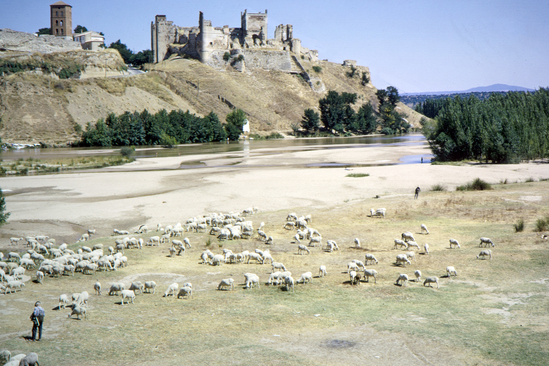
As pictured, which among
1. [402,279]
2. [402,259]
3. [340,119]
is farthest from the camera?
[340,119]

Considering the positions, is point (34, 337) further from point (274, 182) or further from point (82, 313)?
point (274, 182)

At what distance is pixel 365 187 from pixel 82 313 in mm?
31668

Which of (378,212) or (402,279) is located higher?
(378,212)

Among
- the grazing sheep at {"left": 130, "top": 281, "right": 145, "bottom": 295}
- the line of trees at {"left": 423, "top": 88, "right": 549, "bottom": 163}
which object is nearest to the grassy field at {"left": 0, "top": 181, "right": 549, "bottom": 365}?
the grazing sheep at {"left": 130, "top": 281, "right": 145, "bottom": 295}

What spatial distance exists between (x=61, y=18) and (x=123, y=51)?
22.5 metres

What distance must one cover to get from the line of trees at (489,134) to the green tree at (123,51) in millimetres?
129484

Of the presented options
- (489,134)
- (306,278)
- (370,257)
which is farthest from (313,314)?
(489,134)

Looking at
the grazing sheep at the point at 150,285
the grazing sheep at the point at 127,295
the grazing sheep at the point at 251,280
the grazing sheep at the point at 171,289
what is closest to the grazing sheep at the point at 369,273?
the grazing sheep at the point at 251,280

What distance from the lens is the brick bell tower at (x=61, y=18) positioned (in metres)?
156

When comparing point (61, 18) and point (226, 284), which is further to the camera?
point (61, 18)

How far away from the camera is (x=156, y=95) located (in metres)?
123

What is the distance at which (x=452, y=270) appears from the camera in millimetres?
18734

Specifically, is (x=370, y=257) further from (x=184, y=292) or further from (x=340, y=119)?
(x=340, y=119)

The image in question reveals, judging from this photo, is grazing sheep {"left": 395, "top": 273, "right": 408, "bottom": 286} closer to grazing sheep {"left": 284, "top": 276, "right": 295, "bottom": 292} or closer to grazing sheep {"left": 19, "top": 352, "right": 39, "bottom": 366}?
grazing sheep {"left": 284, "top": 276, "right": 295, "bottom": 292}
